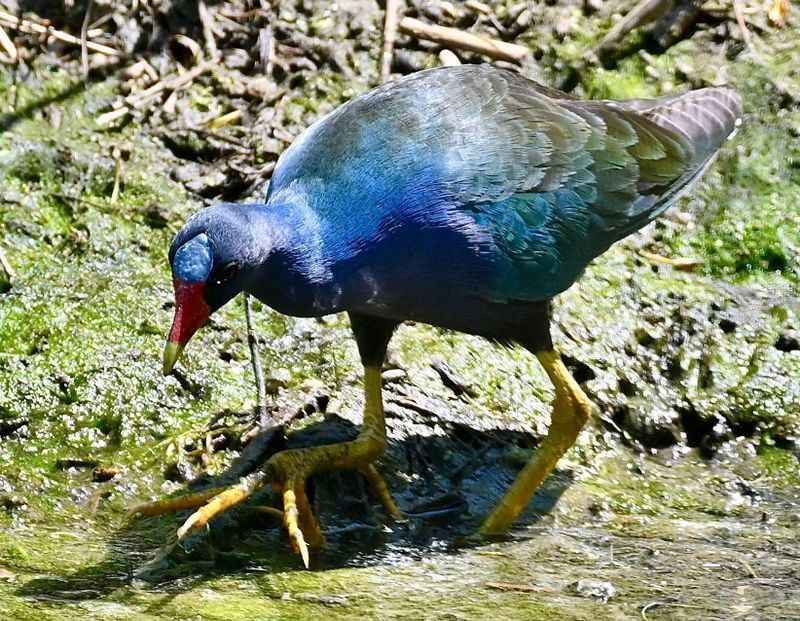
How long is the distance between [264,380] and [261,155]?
60.1 inches

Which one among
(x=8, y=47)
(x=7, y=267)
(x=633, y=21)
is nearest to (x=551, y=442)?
(x=7, y=267)

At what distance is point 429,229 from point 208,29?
113 inches

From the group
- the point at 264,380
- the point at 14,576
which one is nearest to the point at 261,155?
the point at 264,380

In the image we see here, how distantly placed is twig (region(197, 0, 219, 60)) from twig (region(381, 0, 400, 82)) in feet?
2.69

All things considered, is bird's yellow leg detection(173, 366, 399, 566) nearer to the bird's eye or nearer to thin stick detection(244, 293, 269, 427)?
thin stick detection(244, 293, 269, 427)

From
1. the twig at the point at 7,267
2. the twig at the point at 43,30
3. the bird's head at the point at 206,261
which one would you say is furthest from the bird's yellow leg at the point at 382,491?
the twig at the point at 43,30

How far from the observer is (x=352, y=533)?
4176 millimetres

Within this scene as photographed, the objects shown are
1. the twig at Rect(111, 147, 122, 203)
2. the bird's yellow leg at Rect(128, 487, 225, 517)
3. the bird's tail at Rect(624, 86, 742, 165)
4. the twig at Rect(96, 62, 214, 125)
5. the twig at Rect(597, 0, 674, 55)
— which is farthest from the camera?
the twig at Rect(597, 0, 674, 55)

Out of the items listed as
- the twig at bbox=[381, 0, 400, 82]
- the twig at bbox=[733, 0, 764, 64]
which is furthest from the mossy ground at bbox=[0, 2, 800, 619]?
the twig at bbox=[381, 0, 400, 82]

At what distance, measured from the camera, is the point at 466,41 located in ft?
21.2

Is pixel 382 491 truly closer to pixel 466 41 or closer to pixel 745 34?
pixel 466 41

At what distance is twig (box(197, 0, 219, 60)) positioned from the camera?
644 centimetres

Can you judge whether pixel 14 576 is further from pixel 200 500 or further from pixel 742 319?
pixel 742 319

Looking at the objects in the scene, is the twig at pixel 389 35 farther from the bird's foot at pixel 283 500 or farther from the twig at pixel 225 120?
the bird's foot at pixel 283 500
